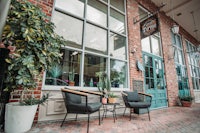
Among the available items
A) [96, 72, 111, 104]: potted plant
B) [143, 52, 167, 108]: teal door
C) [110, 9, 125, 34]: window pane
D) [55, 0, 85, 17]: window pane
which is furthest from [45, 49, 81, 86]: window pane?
[143, 52, 167, 108]: teal door

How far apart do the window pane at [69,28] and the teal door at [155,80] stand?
9.41 feet

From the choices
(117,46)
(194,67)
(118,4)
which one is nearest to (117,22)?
(118,4)

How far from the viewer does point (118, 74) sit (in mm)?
3795

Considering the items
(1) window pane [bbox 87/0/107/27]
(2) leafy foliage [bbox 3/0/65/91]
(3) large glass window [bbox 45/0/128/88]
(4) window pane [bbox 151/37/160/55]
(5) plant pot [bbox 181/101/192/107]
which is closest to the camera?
(2) leafy foliage [bbox 3/0/65/91]

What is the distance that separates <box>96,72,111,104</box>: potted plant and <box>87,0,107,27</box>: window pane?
5.67 feet

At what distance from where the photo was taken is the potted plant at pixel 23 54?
1566 millimetres

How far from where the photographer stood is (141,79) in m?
4.12

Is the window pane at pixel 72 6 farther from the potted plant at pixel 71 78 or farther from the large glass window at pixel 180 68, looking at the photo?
the large glass window at pixel 180 68

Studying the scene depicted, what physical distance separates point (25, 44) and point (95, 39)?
216 cm

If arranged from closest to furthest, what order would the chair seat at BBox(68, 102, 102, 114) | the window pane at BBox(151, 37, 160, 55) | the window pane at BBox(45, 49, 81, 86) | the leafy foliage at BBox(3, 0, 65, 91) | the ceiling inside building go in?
1. the leafy foliage at BBox(3, 0, 65, 91)
2. the chair seat at BBox(68, 102, 102, 114)
3. the window pane at BBox(45, 49, 81, 86)
4. the window pane at BBox(151, 37, 160, 55)
5. the ceiling inside building

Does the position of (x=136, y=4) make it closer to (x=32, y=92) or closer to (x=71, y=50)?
(x=71, y=50)

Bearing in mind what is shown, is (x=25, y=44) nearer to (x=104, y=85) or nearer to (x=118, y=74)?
(x=104, y=85)

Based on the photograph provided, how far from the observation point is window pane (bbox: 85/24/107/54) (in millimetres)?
3346

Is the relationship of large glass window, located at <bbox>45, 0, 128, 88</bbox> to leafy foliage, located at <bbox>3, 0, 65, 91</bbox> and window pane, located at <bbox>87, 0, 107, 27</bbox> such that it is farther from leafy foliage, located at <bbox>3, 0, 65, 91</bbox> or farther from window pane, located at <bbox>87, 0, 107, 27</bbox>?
leafy foliage, located at <bbox>3, 0, 65, 91</bbox>
